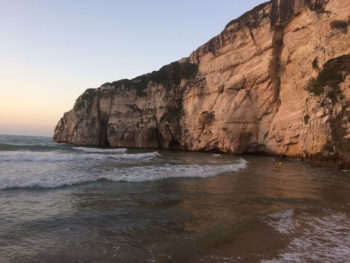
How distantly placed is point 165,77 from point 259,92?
1699cm

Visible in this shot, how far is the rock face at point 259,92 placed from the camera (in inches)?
599

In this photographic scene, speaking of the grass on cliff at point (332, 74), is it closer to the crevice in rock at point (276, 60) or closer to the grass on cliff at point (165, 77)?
A: the crevice in rock at point (276, 60)

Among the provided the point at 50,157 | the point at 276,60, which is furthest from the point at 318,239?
the point at 276,60

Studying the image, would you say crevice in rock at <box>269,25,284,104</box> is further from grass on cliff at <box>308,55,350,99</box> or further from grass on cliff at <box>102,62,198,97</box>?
grass on cliff at <box>102,62,198,97</box>

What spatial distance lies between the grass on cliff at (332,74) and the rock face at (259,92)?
0.20 ft

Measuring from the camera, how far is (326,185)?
8.55 meters

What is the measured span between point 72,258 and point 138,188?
4.67 metres

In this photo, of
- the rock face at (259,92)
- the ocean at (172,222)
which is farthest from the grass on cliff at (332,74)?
the ocean at (172,222)

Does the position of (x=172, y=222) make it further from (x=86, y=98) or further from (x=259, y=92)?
(x=86, y=98)

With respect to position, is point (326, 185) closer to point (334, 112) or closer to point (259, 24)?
point (334, 112)

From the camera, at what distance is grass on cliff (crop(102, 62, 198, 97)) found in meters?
32.8

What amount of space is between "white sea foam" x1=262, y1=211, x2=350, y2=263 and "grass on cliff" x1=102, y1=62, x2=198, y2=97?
2807 centimetres

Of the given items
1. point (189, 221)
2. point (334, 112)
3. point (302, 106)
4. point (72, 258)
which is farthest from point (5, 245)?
point (302, 106)

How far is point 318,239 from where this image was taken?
3852mm
